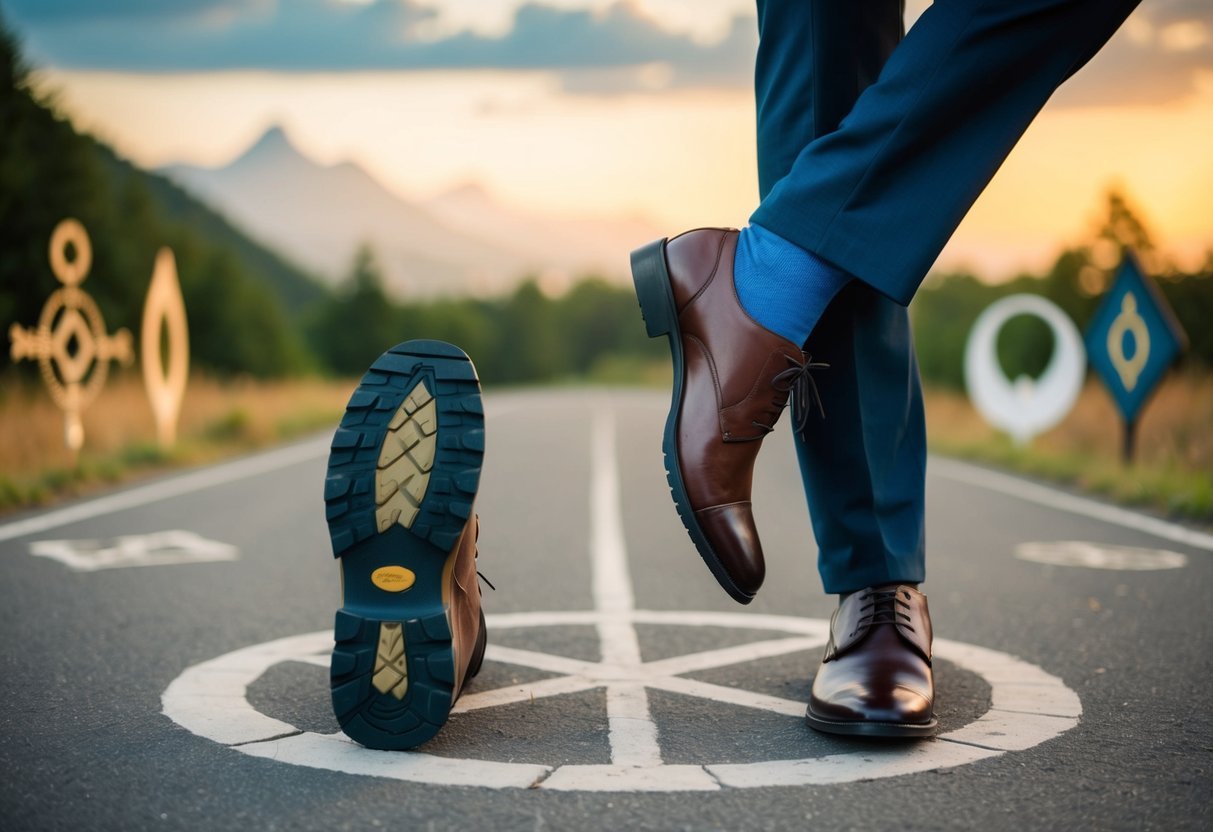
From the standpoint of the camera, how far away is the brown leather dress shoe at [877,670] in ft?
6.72

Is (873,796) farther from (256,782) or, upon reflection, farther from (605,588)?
(605,588)

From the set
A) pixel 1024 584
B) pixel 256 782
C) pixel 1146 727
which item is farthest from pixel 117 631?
pixel 1024 584

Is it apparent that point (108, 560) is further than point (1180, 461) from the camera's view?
No

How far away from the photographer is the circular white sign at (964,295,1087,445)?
9.83 metres

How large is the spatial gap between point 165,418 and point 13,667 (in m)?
7.80

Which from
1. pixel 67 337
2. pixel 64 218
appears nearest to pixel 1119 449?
pixel 67 337

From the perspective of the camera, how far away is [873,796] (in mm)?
1772

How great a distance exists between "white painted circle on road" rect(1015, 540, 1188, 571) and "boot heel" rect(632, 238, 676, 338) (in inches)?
110

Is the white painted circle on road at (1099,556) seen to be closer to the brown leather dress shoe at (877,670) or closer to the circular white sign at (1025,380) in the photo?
the brown leather dress shoe at (877,670)

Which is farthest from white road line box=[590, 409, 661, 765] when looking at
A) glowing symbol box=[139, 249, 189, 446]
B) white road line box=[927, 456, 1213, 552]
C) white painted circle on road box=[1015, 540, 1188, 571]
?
glowing symbol box=[139, 249, 189, 446]

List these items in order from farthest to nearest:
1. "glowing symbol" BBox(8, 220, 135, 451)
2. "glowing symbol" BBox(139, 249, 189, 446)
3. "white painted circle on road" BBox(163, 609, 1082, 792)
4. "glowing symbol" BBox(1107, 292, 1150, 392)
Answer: "glowing symbol" BBox(139, 249, 189, 446) < "glowing symbol" BBox(1107, 292, 1150, 392) < "glowing symbol" BBox(8, 220, 135, 451) < "white painted circle on road" BBox(163, 609, 1082, 792)

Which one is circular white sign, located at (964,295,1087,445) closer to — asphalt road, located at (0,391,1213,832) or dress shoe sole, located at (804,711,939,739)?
asphalt road, located at (0,391,1213,832)

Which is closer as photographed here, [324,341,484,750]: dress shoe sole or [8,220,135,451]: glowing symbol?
[324,341,484,750]: dress shoe sole

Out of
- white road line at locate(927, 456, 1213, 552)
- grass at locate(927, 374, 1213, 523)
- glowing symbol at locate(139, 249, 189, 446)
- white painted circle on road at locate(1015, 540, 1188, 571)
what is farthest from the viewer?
glowing symbol at locate(139, 249, 189, 446)
